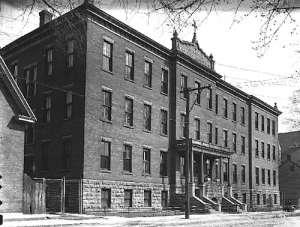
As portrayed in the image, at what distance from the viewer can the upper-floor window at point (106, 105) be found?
102 feet

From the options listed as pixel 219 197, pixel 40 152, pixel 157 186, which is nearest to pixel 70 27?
pixel 40 152

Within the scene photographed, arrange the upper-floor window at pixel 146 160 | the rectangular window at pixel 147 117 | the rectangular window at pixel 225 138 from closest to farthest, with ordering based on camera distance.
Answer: the upper-floor window at pixel 146 160, the rectangular window at pixel 147 117, the rectangular window at pixel 225 138

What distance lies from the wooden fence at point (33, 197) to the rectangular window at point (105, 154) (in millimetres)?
6247

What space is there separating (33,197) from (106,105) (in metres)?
9.29

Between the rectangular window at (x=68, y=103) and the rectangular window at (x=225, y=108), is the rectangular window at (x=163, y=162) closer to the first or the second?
the rectangular window at (x=68, y=103)

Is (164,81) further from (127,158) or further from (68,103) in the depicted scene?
(68,103)

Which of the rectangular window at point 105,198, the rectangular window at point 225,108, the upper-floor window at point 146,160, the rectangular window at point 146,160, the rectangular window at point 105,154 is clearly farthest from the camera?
the rectangular window at point 225,108

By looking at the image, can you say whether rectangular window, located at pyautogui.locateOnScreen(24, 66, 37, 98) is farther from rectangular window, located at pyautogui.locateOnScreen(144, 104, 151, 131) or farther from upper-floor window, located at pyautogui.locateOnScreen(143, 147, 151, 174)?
upper-floor window, located at pyautogui.locateOnScreen(143, 147, 151, 174)

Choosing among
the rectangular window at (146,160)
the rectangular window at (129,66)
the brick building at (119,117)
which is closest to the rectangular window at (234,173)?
the brick building at (119,117)

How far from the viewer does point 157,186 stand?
35.2 metres

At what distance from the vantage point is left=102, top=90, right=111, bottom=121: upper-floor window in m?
31.2

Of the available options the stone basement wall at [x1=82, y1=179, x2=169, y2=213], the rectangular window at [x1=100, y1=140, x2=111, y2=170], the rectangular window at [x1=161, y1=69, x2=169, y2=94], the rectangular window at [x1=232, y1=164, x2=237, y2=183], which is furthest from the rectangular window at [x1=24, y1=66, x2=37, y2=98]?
the rectangular window at [x1=232, y1=164, x2=237, y2=183]

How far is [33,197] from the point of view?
79.3 feet

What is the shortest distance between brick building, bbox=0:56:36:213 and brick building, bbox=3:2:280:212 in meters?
4.16
